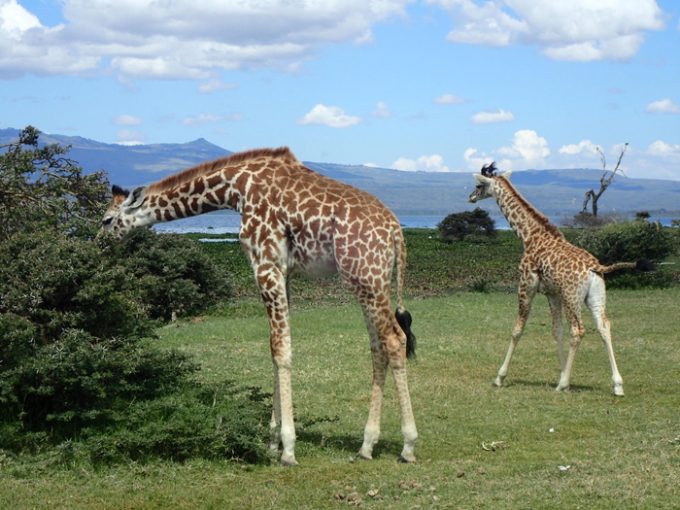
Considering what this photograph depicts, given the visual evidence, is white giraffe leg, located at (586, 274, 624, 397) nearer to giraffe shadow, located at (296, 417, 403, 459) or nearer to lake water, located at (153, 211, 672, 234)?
giraffe shadow, located at (296, 417, 403, 459)

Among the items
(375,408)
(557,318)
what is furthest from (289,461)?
(557,318)

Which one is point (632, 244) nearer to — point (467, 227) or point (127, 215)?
point (127, 215)

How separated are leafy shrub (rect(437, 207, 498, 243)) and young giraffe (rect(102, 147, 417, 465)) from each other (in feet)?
143

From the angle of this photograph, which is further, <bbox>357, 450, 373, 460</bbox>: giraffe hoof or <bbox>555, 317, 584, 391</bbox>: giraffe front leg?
<bbox>555, 317, 584, 391</bbox>: giraffe front leg

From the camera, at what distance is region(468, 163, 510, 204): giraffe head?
1459 cm

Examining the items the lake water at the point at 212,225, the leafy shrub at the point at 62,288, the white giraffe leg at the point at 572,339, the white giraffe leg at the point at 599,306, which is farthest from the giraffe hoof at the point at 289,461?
the lake water at the point at 212,225

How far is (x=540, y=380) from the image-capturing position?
1398 cm

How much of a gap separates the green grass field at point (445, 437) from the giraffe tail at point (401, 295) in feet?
3.49

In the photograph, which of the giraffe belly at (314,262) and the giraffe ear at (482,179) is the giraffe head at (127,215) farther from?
the giraffe ear at (482,179)

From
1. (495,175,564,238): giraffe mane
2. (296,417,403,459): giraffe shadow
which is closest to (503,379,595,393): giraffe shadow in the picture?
(495,175,564,238): giraffe mane

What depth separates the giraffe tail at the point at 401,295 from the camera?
923 centimetres

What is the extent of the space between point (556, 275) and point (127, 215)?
6.15 metres

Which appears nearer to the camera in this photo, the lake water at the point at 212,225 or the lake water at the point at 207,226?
the lake water at the point at 207,226

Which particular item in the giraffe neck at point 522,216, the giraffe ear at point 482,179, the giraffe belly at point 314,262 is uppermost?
the giraffe ear at point 482,179
